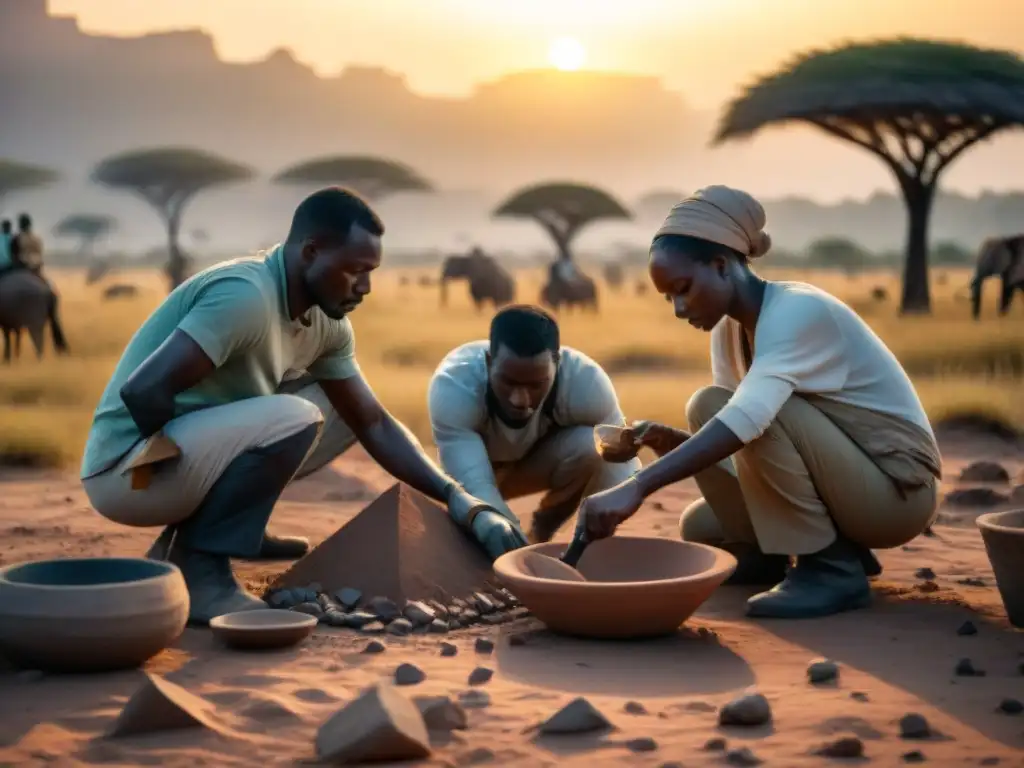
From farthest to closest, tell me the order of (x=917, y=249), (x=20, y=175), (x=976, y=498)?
(x=20, y=175) → (x=917, y=249) → (x=976, y=498)

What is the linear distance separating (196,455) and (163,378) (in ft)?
0.89

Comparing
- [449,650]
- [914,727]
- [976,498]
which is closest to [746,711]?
[914,727]

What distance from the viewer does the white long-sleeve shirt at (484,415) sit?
16.3 ft

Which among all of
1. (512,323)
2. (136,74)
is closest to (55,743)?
(512,323)

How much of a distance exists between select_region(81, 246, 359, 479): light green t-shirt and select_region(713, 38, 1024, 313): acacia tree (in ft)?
50.0

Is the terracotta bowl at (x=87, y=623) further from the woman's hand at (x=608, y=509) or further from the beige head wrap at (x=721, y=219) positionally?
the beige head wrap at (x=721, y=219)

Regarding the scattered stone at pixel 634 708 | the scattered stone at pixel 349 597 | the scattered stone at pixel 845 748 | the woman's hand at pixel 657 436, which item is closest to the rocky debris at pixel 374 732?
the scattered stone at pixel 634 708

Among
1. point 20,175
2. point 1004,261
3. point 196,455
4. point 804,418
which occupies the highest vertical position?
point 20,175

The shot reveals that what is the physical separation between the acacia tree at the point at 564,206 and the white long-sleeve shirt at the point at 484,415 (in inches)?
939

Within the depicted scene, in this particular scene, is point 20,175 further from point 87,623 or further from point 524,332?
point 87,623

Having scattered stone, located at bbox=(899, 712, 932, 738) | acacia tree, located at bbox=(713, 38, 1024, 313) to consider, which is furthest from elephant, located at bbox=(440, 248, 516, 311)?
scattered stone, located at bbox=(899, 712, 932, 738)

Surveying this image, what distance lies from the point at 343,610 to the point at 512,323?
112 centimetres

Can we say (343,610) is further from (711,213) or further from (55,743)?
(711,213)

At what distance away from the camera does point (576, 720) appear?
3.13 meters
